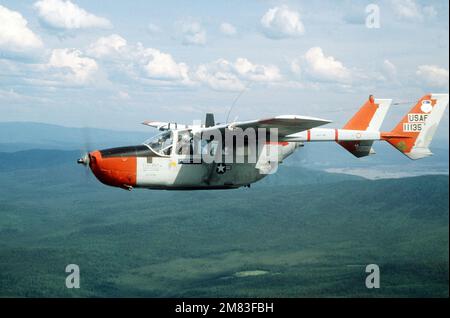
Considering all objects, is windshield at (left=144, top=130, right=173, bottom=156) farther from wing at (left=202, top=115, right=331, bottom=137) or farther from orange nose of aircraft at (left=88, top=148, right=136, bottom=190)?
wing at (left=202, top=115, right=331, bottom=137)

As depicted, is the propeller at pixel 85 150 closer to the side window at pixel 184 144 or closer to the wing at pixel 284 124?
the side window at pixel 184 144

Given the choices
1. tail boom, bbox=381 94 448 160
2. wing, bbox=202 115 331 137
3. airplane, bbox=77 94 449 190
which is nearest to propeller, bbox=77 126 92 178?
airplane, bbox=77 94 449 190

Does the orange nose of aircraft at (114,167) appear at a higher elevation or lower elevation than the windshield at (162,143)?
lower

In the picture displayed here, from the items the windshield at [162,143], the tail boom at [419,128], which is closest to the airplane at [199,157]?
the windshield at [162,143]

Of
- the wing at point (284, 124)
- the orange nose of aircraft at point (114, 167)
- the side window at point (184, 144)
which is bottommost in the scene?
the orange nose of aircraft at point (114, 167)
